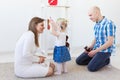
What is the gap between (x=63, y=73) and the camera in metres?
2.89

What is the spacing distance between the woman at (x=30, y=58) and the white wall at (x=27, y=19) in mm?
1321

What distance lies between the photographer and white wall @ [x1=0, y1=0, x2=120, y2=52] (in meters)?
3.92

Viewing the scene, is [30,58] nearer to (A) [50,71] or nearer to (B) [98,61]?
(A) [50,71]

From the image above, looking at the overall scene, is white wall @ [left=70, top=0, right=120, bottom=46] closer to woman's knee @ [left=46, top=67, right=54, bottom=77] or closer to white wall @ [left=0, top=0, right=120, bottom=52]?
white wall @ [left=0, top=0, right=120, bottom=52]

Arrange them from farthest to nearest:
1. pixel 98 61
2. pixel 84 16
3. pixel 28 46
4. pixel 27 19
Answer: pixel 84 16 < pixel 27 19 < pixel 98 61 < pixel 28 46

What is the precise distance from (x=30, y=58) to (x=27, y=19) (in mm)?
1501

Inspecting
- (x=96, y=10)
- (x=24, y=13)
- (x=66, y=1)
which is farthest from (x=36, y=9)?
(x=96, y=10)

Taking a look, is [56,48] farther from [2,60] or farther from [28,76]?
[2,60]

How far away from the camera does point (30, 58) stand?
105 inches

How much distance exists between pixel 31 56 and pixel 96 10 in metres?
1.07

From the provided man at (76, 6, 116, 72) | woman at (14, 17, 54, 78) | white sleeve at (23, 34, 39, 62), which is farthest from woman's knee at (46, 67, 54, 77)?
man at (76, 6, 116, 72)

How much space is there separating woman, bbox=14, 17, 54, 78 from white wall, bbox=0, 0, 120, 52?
132 centimetres

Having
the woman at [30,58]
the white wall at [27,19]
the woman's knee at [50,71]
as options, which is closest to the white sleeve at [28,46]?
the woman at [30,58]

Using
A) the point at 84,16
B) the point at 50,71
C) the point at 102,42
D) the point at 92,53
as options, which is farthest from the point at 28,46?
the point at 84,16
